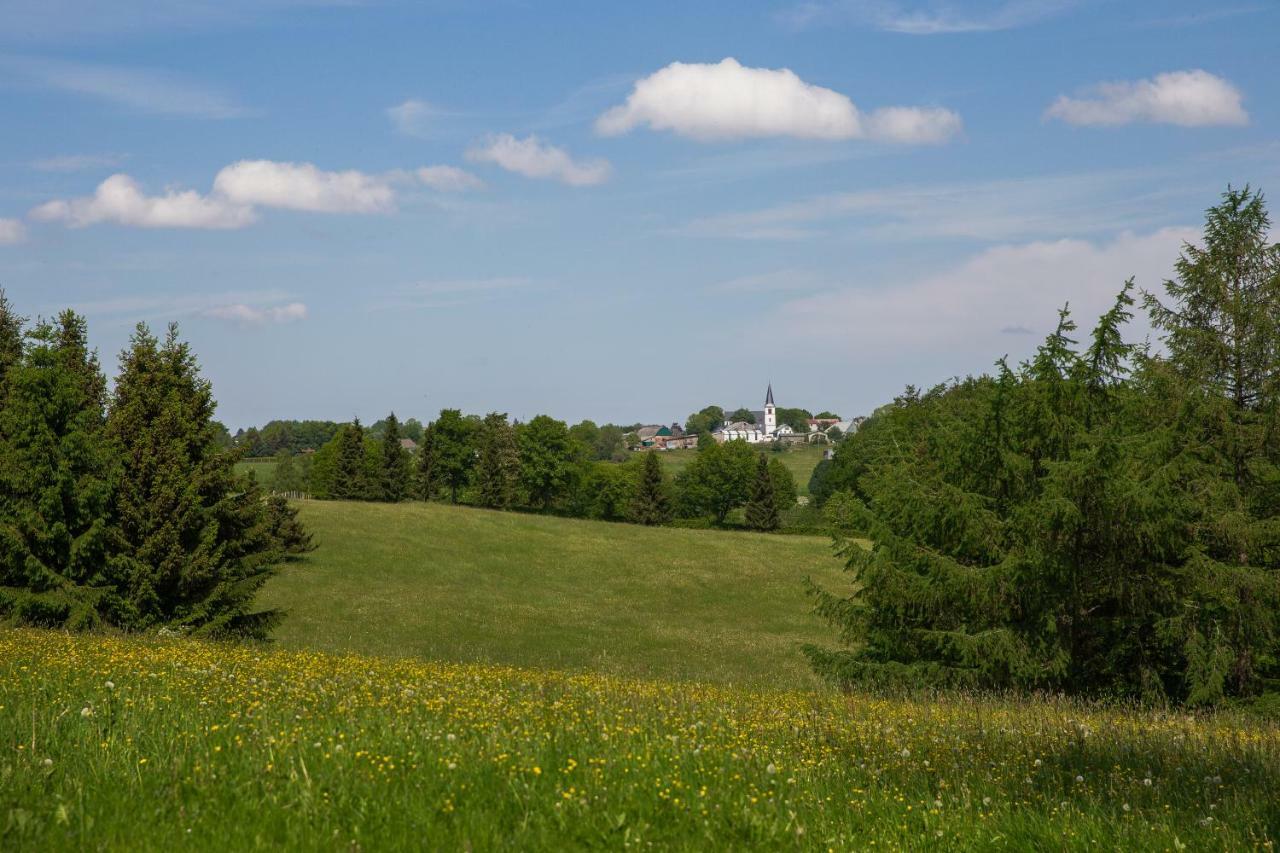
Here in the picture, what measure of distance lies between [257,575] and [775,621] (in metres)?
30.8

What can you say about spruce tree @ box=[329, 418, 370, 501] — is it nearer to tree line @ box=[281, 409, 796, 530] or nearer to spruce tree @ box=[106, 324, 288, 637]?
tree line @ box=[281, 409, 796, 530]

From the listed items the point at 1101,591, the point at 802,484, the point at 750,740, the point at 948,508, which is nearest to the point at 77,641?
the point at 750,740

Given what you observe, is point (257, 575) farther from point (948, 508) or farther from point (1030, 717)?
point (1030, 717)

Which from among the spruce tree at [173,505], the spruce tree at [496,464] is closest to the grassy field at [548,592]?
the spruce tree at [173,505]

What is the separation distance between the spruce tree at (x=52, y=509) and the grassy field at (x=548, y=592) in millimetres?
7833

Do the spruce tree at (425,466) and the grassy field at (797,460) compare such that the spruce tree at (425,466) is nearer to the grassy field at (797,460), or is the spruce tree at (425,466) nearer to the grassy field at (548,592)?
the grassy field at (548,592)

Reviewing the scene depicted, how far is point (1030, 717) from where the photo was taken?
31.8 feet

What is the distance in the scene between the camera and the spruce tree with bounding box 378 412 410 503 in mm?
88938

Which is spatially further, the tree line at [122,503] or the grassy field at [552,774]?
the tree line at [122,503]

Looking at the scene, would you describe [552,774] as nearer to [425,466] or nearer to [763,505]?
[763,505]

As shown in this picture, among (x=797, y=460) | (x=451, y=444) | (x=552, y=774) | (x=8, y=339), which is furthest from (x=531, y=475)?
(x=552, y=774)

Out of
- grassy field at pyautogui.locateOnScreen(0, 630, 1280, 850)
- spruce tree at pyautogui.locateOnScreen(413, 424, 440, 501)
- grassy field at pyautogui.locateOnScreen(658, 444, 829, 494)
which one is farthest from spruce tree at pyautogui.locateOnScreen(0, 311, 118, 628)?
grassy field at pyautogui.locateOnScreen(658, 444, 829, 494)

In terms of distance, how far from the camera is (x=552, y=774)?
5750mm

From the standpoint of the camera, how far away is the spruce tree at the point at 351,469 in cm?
8469
